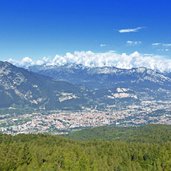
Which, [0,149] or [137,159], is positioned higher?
[0,149]

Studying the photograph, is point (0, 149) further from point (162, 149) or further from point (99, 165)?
point (162, 149)

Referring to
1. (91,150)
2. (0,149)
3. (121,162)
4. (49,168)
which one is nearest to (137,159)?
(121,162)

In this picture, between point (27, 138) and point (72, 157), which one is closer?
point (72, 157)

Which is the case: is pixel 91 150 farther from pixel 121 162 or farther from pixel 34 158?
pixel 34 158

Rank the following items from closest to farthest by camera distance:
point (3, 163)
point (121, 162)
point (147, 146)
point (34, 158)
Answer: point (3, 163) → point (34, 158) → point (121, 162) → point (147, 146)

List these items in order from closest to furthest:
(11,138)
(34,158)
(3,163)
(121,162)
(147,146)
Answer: (3,163)
(34,158)
(121,162)
(147,146)
(11,138)

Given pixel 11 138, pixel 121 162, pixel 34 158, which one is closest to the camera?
pixel 34 158

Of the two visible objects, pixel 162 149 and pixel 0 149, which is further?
pixel 162 149

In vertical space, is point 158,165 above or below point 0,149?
below

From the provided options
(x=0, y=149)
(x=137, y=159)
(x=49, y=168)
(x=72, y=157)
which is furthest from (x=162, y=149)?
(x=0, y=149)
